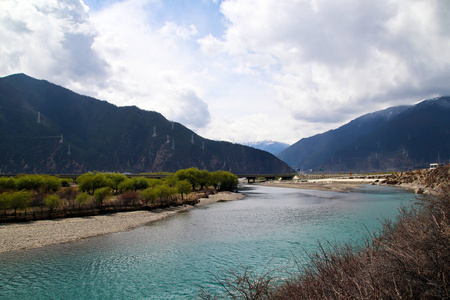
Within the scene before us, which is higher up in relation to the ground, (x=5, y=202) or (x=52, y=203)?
(x=5, y=202)

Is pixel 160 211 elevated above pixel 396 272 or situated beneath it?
situated beneath

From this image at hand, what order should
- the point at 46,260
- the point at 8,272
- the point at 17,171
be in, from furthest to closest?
1. the point at 17,171
2. the point at 46,260
3. the point at 8,272

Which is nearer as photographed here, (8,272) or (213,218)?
(8,272)

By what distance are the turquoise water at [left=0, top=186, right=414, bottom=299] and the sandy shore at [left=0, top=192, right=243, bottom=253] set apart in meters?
2.51

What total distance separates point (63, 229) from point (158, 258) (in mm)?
20187

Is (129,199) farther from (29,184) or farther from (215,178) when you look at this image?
(215,178)

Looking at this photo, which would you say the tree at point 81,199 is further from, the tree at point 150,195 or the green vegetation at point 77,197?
the tree at point 150,195

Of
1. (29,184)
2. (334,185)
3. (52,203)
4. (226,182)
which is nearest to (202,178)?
(226,182)

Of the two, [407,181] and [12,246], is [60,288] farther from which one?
[407,181]

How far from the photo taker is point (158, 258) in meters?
25.4

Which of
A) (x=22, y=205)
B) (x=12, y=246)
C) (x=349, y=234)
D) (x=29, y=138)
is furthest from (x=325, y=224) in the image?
(x=29, y=138)

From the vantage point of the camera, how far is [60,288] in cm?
1920

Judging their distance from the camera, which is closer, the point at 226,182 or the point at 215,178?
the point at 215,178

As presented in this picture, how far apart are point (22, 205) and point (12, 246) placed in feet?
56.3
